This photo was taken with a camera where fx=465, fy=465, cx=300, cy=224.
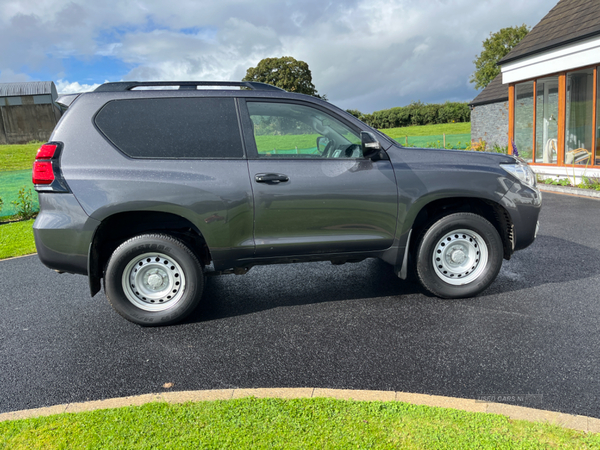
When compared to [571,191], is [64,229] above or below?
above

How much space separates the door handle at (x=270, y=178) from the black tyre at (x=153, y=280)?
2.98 feet

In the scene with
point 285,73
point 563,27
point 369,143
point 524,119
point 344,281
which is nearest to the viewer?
point 369,143

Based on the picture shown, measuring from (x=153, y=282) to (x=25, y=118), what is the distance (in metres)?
50.7

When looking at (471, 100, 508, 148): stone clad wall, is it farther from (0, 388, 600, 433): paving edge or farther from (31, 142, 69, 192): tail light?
(31, 142, 69, 192): tail light

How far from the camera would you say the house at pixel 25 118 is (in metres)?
45.9

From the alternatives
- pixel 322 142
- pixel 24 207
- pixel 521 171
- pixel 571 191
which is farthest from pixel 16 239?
pixel 571 191

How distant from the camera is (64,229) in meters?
3.95

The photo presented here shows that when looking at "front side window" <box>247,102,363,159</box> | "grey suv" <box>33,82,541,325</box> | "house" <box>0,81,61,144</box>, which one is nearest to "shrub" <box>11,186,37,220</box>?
"grey suv" <box>33,82,541,325</box>

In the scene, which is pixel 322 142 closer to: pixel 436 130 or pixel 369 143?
pixel 369 143

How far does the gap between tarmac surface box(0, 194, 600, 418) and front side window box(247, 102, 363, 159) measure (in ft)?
5.04

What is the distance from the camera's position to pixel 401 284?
525 cm

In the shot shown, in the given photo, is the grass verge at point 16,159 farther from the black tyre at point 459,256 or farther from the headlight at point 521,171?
the headlight at point 521,171

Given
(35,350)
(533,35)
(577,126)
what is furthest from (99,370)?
(533,35)

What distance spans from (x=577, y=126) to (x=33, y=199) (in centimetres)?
Result: 1497
